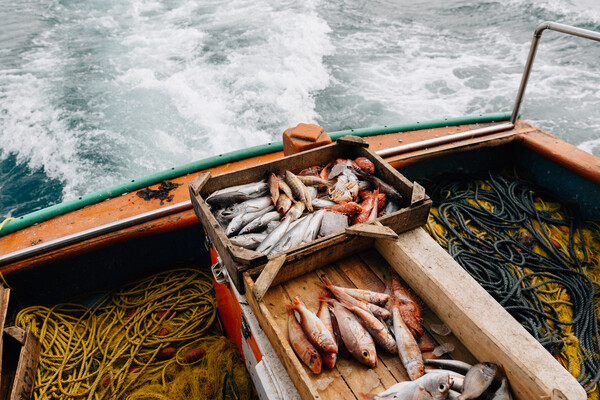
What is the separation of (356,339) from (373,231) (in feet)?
2.46

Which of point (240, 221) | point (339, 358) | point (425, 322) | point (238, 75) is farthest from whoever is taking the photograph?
point (238, 75)

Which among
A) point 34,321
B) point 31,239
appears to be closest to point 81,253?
point 31,239

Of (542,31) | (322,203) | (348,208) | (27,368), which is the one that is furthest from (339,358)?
(542,31)

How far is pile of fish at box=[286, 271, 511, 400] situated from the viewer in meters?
2.04

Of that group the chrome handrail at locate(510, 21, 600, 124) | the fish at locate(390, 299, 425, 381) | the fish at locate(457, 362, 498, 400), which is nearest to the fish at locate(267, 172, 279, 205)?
the fish at locate(390, 299, 425, 381)

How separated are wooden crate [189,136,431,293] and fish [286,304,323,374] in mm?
477

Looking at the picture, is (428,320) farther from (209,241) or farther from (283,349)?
(209,241)

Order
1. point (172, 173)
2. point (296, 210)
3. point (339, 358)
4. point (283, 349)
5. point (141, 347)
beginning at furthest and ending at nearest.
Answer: point (172, 173)
point (141, 347)
point (296, 210)
point (339, 358)
point (283, 349)

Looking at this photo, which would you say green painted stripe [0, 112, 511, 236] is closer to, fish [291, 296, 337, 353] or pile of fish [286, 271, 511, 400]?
pile of fish [286, 271, 511, 400]

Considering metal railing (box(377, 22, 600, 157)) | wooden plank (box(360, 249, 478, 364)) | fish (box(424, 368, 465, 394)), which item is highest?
metal railing (box(377, 22, 600, 157))

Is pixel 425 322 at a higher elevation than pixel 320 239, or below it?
below

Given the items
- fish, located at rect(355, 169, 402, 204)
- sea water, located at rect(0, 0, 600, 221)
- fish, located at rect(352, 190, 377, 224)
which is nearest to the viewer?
fish, located at rect(352, 190, 377, 224)

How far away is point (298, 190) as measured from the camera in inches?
130

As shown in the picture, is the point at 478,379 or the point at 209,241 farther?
the point at 209,241
